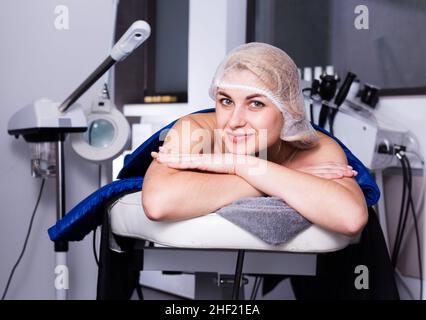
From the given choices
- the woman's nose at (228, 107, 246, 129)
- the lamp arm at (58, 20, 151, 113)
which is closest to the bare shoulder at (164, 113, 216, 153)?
the woman's nose at (228, 107, 246, 129)

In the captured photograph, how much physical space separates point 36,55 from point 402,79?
119 centimetres

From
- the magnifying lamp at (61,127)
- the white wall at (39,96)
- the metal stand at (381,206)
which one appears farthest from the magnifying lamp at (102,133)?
the metal stand at (381,206)

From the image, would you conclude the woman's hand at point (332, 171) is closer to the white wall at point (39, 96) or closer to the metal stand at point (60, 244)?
the metal stand at point (60, 244)

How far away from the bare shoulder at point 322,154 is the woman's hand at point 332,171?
0.04 metres

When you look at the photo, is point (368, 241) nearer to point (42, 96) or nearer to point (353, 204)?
point (353, 204)

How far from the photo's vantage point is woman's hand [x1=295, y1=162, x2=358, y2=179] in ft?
3.09

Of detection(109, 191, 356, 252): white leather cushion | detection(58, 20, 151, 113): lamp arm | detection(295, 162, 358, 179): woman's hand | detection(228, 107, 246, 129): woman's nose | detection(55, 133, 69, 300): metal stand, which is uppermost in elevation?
detection(58, 20, 151, 113): lamp arm

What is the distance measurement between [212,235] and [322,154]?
13.3 inches

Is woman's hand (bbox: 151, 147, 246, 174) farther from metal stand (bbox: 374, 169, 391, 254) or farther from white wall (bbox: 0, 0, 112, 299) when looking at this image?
metal stand (bbox: 374, 169, 391, 254)

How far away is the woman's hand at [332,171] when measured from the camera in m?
0.94

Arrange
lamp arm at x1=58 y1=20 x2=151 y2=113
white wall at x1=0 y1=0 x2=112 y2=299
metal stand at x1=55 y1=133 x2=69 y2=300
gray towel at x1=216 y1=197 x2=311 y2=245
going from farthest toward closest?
white wall at x1=0 y1=0 x2=112 y2=299 → metal stand at x1=55 y1=133 x2=69 y2=300 → lamp arm at x1=58 y1=20 x2=151 y2=113 → gray towel at x1=216 y1=197 x2=311 y2=245

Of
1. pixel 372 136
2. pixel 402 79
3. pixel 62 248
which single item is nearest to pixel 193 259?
pixel 62 248

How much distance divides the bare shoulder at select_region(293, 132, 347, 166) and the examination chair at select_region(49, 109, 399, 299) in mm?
47

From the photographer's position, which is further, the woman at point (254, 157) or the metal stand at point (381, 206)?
the metal stand at point (381, 206)
